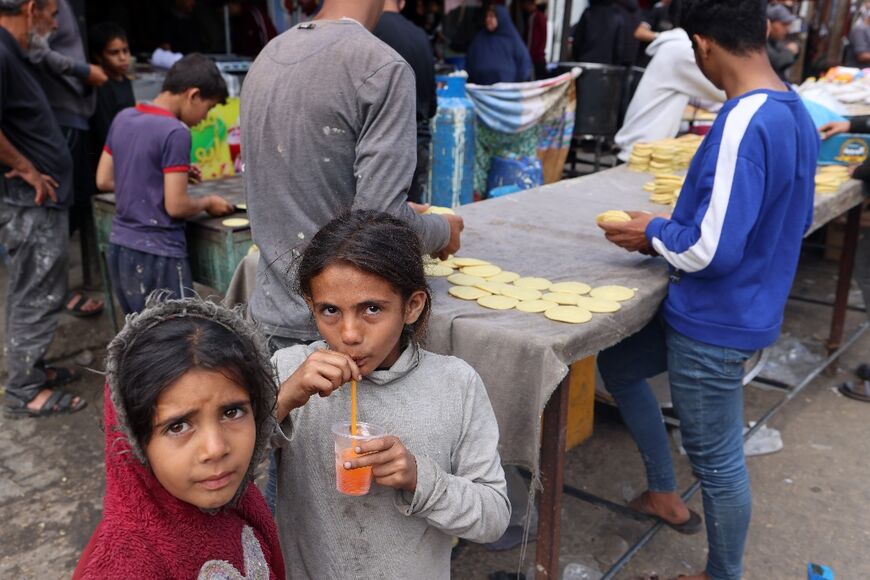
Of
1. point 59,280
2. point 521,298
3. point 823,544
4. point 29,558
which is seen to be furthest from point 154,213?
point 823,544

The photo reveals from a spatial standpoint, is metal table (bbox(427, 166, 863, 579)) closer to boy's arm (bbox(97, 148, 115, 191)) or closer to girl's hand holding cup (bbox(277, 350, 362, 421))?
girl's hand holding cup (bbox(277, 350, 362, 421))

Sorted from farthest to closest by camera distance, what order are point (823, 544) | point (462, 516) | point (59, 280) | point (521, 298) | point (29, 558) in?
point (59, 280) < point (823, 544) < point (29, 558) < point (521, 298) < point (462, 516)

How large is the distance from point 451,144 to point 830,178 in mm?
2907

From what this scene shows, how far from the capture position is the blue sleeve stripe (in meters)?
1.92

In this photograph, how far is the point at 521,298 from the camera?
214cm

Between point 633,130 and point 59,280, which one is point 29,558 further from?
point 633,130

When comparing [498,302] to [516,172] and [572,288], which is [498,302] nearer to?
[572,288]

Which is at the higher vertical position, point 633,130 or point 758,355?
point 633,130

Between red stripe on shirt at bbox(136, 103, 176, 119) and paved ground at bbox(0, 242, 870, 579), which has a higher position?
red stripe on shirt at bbox(136, 103, 176, 119)

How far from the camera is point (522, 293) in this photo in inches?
86.1

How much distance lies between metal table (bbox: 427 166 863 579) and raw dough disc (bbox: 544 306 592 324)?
0.02 m

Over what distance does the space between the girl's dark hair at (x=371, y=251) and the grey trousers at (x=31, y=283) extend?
2.53m

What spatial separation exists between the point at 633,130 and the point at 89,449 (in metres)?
4.22

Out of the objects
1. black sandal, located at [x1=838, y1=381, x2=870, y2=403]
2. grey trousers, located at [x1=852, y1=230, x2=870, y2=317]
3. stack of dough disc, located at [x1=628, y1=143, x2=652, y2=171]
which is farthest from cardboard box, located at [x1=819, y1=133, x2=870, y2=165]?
black sandal, located at [x1=838, y1=381, x2=870, y2=403]
